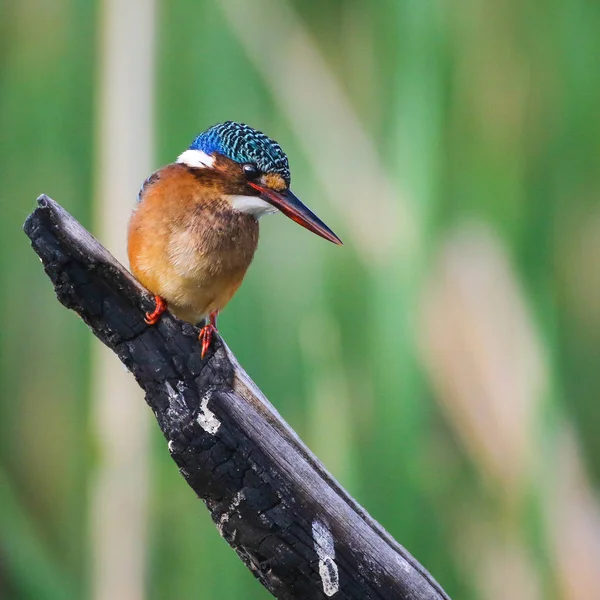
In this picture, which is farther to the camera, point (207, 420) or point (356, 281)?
point (356, 281)

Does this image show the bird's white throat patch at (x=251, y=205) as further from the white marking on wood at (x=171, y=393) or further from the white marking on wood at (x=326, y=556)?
the white marking on wood at (x=326, y=556)

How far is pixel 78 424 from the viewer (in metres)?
1.82

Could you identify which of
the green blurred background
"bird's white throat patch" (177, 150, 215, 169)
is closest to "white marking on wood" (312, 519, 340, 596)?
"bird's white throat patch" (177, 150, 215, 169)

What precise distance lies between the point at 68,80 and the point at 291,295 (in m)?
0.64

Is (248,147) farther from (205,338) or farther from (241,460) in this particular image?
(241,460)

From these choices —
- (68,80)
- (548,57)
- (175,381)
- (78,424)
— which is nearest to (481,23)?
(548,57)

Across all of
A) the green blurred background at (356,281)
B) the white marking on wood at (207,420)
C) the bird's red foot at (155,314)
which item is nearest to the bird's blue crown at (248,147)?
the bird's red foot at (155,314)

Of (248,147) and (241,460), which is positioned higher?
(248,147)

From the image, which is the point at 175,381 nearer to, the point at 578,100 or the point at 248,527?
the point at 248,527

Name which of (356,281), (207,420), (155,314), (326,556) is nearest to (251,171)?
(155,314)

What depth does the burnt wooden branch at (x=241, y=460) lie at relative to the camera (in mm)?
798

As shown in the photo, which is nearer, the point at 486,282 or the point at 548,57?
the point at 486,282

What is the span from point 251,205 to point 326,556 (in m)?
0.45

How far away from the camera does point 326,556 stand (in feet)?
2.64
